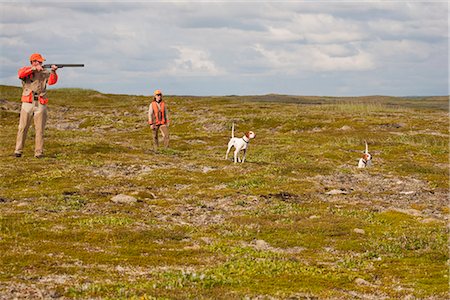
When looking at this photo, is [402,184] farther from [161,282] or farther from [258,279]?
[161,282]

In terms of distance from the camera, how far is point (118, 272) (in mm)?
15047

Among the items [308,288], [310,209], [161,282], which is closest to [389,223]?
[310,209]

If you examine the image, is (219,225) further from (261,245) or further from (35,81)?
(35,81)

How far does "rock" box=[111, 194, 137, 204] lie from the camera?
1033 inches

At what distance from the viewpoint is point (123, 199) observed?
2647 centimetres

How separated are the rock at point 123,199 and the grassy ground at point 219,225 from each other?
31 cm

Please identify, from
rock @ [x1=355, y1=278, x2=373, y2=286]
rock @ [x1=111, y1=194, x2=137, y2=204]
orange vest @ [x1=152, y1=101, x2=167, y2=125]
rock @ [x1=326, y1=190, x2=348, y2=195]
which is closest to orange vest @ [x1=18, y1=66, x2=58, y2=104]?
orange vest @ [x1=152, y1=101, x2=167, y2=125]

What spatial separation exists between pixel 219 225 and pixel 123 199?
6.24 meters

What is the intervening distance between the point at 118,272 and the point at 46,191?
1429 cm

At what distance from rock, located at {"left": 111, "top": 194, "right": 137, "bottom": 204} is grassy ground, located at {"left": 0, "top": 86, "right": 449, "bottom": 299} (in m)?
0.31

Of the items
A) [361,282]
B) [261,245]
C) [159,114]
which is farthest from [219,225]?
[159,114]

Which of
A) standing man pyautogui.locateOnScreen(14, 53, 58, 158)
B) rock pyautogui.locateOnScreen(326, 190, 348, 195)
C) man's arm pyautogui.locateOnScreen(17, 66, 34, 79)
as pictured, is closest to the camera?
rock pyautogui.locateOnScreen(326, 190, 348, 195)

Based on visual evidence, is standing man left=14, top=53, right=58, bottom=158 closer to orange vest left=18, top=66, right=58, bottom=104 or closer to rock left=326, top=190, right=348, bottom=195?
orange vest left=18, top=66, right=58, bottom=104

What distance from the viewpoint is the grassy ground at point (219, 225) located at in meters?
14.3
